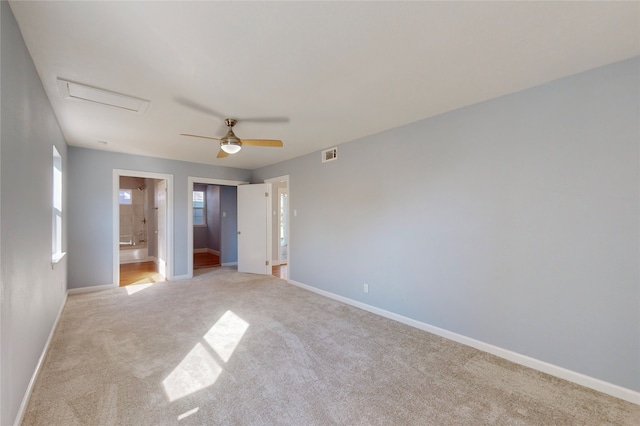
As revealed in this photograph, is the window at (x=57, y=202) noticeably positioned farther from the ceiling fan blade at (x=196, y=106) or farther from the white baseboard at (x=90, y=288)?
the ceiling fan blade at (x=196, y=106)

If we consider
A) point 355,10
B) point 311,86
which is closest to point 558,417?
point 355,10

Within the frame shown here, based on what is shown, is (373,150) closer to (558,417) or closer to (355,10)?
(355,10)

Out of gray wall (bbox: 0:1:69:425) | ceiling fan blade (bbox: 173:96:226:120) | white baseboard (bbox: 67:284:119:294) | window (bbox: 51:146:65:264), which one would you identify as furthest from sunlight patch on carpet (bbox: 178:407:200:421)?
white baseboard (bbox: 67:284:119:294)

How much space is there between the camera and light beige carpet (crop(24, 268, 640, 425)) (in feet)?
5.84

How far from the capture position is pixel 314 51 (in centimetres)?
184

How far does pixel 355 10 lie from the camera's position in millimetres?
1475

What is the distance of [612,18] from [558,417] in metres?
2.54

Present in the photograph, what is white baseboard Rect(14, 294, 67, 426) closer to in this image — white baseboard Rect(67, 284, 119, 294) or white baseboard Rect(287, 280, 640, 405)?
white baseboard Rect(67, 284, 119, 294)

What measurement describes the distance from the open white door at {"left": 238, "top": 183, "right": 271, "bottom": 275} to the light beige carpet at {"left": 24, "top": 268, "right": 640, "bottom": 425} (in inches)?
95.4

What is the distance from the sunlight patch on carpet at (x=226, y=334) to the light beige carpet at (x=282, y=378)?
0.01 meters

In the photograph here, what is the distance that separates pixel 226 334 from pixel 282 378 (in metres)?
1.07

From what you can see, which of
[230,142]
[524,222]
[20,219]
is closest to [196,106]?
[230,142]

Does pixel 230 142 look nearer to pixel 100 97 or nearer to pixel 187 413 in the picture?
pixel 100 97

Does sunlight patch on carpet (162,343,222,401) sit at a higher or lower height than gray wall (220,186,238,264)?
lower
